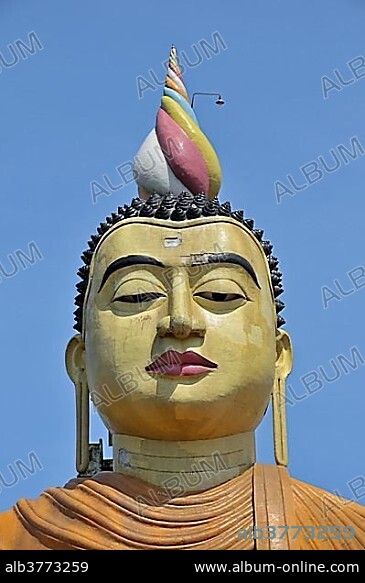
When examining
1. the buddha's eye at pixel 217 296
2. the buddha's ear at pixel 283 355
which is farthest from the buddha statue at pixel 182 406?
the buddha's ear at pixel 283 355

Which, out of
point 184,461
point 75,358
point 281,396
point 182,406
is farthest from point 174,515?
point 75,358

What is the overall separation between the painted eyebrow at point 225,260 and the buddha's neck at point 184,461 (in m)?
0.92

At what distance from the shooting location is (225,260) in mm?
5531

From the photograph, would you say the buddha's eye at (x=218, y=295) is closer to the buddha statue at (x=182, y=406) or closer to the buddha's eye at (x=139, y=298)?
the buddha statue at (x=182, y=406)

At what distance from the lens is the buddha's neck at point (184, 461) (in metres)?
5.36

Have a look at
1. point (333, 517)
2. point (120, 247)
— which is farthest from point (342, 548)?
point (120, 247)

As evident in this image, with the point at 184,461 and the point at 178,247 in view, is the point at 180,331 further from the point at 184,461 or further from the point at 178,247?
the point at 184,461

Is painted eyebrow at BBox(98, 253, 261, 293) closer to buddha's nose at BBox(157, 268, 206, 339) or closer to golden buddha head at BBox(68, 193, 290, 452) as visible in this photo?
golden buddha head at BBox(68, 193, 290, 452)

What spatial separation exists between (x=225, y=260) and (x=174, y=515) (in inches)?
55.1

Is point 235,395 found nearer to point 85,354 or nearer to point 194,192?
point 85,354
